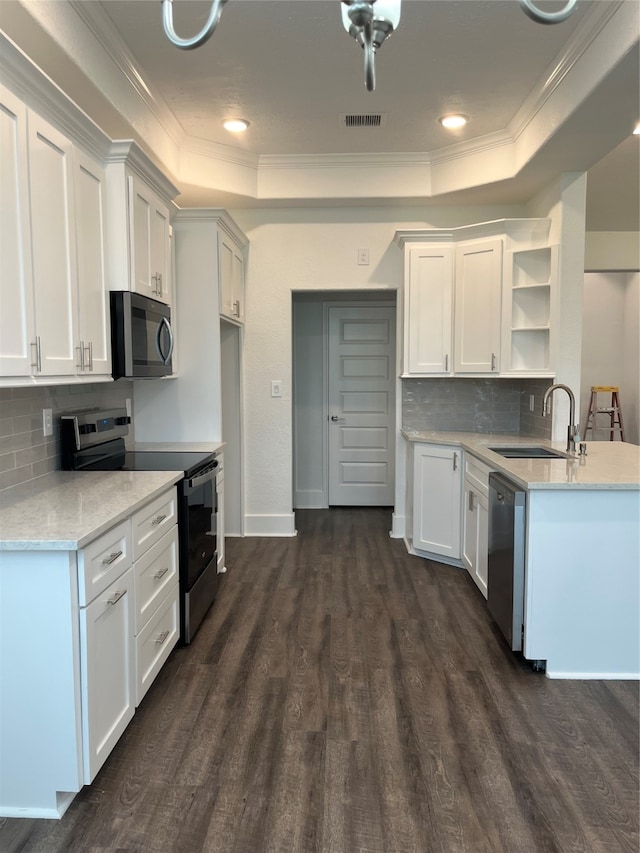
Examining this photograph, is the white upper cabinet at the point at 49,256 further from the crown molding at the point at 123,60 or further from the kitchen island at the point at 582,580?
the kitchen island at the point at 582,580

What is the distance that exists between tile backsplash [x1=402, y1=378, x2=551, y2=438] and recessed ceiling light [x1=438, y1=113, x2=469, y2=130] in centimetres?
183

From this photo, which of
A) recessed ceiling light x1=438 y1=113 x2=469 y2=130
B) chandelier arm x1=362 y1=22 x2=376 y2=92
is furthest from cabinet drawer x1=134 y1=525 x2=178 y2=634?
recessed ceiling light x1=438 y1=113 x2=469 y2=130

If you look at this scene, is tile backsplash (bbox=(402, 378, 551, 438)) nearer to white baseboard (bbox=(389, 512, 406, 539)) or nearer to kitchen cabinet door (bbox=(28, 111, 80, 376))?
white baseboard (bbox=(389, 512, 406, 539))

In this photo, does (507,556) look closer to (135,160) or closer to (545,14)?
(545,14)

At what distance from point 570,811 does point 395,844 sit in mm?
574

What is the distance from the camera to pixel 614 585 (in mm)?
2576

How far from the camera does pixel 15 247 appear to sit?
190 centimetres

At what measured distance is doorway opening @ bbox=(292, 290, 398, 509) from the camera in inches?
226

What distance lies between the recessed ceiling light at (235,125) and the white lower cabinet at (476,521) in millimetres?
2573

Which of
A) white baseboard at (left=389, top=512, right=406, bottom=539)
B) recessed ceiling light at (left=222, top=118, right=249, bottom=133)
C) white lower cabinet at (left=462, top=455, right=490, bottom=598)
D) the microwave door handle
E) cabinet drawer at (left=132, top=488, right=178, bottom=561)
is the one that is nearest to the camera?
cabinet drawer at (left=132, top=488, right=178, bottom=561)

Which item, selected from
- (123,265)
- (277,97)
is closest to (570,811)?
(123,265)

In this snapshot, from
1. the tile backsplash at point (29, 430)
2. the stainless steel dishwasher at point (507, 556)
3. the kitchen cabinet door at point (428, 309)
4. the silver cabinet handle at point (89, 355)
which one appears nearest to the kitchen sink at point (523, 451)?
the stainless steel dishwasher at point (507, 556)

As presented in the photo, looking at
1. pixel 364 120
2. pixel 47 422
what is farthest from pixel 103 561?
pixel 364 120

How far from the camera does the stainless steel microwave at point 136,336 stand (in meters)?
2.75
